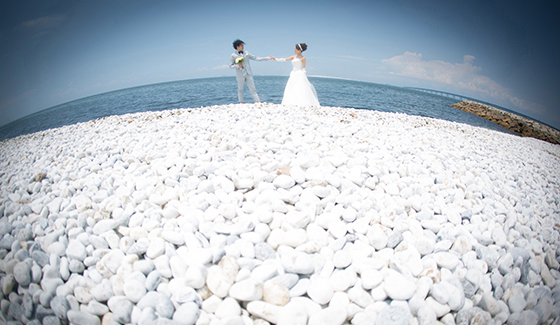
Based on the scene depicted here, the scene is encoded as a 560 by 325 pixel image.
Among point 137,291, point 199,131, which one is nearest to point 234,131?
point 199,131

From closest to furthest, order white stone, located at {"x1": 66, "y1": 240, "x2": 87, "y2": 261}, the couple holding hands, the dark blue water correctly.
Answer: white stone, located at {"x1": 66, "y1": 240, "x2": 87, "y2": 261}, the couple holding hands, the dark blue water

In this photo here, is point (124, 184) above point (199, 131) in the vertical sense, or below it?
below

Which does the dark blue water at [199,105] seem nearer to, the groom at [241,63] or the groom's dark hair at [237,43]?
the groom at [241,63]

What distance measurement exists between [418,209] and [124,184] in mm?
2622

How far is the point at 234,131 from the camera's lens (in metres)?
3.13

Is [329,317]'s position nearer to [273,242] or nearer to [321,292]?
[321,292]

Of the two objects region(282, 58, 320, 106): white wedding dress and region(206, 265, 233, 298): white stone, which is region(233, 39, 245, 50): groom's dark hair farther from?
region(206, 265, 233, 298): white stone

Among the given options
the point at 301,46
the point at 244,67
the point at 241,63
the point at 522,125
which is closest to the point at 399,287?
the point at 241,63

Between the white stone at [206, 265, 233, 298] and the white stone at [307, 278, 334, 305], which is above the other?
the white stone at [206, 265, 233, 298]

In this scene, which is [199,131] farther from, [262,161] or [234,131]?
[262,161]

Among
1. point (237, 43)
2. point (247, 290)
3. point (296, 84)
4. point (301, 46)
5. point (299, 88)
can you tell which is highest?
point (301, 46)

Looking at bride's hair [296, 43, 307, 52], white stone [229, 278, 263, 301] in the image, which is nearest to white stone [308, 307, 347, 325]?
white stone [229, 278, 263, 301]

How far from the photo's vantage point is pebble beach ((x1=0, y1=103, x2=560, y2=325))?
1.10 m

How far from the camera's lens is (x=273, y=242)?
1394 mm
